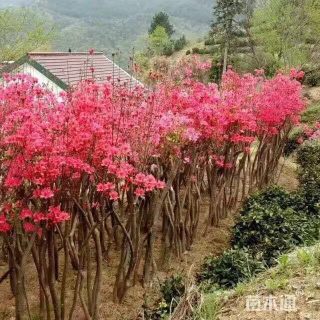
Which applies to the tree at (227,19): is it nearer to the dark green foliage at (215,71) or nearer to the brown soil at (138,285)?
the dark green foliage at (215,71)

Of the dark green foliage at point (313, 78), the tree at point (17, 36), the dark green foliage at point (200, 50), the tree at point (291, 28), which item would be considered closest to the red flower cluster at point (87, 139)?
the dark green foliage at point (313, 78)

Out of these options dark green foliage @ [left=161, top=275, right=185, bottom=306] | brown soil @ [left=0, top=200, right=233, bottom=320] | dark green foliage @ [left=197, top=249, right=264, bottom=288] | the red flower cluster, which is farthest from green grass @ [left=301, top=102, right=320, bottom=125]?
dark green foliage @ [left=161, top=275, right=185, bottom=306]

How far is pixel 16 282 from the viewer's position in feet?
21.2

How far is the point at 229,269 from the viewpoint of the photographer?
7.33 metres

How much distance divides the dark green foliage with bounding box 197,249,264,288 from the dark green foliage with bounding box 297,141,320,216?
346cm

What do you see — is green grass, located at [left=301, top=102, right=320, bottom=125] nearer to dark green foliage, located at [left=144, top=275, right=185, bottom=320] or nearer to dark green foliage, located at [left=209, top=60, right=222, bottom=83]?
dark green foliage, located at [left=209, top=60, right=222, bottom=83]

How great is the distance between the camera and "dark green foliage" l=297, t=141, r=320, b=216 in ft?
35.6

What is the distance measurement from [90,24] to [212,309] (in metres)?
140

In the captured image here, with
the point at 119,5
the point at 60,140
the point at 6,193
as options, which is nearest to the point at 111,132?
the point at 60,140

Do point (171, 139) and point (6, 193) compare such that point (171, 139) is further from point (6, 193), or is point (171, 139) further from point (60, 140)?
point (6, 193)

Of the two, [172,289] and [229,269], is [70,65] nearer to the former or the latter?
[229,269]

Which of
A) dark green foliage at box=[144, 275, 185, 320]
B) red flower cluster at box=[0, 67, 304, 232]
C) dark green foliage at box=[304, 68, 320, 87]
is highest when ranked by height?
dark green foliage at box=[304, 68, 320, 87]

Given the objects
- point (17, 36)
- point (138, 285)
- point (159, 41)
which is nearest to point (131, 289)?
point (138, 285)

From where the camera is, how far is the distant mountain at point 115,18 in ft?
377
